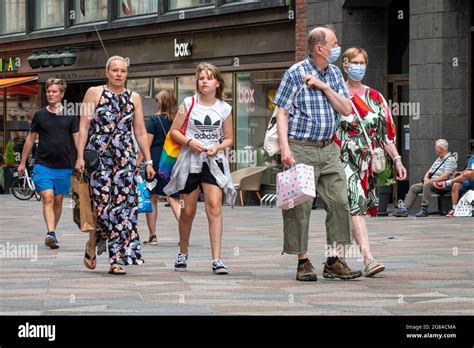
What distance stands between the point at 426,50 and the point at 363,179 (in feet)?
41.7

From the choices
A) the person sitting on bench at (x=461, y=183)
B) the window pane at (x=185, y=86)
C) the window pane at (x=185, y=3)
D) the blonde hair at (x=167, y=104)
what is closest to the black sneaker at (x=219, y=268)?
the blonde hair at (x=167, y=104)

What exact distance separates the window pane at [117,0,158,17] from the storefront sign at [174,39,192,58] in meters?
1.47

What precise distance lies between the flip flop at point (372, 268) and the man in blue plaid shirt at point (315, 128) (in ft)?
0.90

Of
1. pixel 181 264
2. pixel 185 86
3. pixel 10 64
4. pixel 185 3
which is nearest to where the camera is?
pixel 181 264

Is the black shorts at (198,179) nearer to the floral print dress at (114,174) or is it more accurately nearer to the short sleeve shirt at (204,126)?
the short sleeve shirt at (204,126)

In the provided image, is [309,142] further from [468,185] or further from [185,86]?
[185,86]

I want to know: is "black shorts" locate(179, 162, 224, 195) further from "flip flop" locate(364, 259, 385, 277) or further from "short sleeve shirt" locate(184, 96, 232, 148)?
"flip flop" locate(364, 259, 385, 277)

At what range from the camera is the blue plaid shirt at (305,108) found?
10.6m

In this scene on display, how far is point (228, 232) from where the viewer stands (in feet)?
58.6

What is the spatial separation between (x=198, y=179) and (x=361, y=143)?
158 cm

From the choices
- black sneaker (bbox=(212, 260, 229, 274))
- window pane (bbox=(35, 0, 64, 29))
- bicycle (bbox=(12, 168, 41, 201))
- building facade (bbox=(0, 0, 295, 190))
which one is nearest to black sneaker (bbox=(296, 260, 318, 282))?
black sneaker (bbox=(212, 260, 229, 274))

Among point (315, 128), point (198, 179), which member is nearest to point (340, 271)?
point (315, 128)

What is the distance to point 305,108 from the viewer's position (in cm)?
1056
